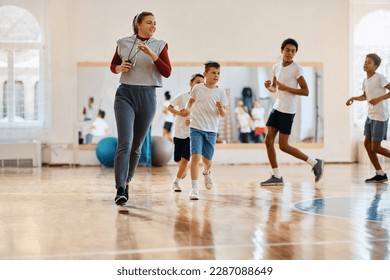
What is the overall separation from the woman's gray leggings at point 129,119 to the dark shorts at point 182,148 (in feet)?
3.73

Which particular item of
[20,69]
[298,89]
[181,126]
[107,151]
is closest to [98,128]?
[107,151]

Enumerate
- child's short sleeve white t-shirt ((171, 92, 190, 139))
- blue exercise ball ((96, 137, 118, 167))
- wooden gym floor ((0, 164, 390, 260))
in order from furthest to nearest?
blue exercise ball ((96, 137, 118, 167)), child's short sleeve white t-shirt ((171, 92, 190, 139)), wooden gym floor ((0, 164, 390, 260))

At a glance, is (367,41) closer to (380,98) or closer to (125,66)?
(380,98)

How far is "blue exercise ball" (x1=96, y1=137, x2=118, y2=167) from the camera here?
9438 millimetres

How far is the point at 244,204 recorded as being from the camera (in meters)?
4.68

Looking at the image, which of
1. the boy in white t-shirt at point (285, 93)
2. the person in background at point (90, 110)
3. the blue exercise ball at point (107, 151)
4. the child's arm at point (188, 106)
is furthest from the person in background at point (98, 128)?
the child's arm at point (188, 106)

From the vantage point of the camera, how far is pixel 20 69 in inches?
403

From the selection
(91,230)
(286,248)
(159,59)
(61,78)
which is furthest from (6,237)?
(61,78)

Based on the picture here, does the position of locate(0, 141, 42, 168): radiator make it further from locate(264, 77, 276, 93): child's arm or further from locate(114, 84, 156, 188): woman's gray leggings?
locate(114, 84, 156, 188): woman's gray leggings

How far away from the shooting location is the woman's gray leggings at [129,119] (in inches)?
175

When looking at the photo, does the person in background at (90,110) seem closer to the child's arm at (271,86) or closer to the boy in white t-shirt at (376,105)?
the child's arm at (271,86)

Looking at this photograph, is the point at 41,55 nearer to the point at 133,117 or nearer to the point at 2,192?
the point at 2,192

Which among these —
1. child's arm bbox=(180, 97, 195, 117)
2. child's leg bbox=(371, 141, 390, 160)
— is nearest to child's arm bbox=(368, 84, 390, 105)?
child's leg bbox=(371, 141, 390, 160)

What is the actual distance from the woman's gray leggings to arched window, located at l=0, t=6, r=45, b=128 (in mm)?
6046
